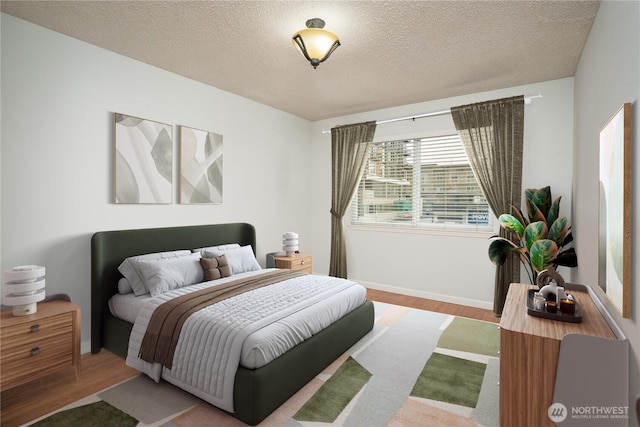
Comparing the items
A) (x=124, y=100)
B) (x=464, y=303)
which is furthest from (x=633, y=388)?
(x=124, y=100)

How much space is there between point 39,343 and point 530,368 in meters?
3.10

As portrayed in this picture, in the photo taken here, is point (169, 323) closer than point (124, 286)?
Yes

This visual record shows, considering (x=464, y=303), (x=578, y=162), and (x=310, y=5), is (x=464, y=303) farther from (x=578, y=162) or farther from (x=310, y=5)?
(x=310, y=5)

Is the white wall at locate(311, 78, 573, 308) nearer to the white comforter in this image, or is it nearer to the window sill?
the window sill

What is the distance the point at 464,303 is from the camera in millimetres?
4402

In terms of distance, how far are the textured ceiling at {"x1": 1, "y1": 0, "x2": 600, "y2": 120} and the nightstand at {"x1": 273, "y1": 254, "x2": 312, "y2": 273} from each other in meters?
2.23

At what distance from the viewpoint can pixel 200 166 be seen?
3936 mm

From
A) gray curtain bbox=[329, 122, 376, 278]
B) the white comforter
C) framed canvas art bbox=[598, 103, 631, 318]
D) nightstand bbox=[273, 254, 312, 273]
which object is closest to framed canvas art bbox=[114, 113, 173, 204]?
the white comforter

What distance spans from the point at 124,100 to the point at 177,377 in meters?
2.59

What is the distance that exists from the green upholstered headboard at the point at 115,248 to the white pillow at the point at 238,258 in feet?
1.18

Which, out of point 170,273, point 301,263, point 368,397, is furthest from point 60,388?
point 301,263

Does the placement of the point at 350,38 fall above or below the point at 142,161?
above

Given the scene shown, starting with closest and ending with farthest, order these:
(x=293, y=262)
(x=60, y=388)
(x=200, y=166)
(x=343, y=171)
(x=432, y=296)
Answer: (x=60, y=388), (x=200, y=166), (x=293, y=262), (x=432, y=296), (x=343, y=171)

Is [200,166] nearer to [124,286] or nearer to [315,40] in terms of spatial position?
[124,286]
